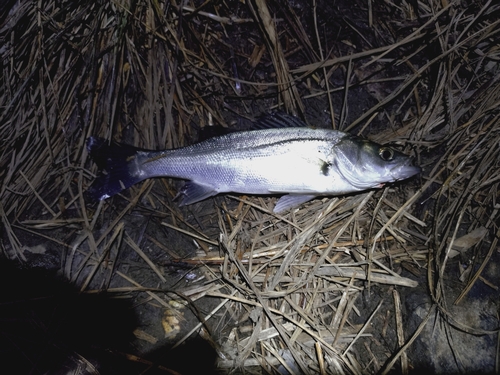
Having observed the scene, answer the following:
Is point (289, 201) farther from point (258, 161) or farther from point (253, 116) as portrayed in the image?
point (253, 116)

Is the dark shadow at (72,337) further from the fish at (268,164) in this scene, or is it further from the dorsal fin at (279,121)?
the dorsal fin at (279,121)

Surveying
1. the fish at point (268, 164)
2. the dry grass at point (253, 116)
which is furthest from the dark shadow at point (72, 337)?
the fish at point (268, 164)

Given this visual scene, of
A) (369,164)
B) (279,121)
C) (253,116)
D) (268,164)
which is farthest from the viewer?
(253,116)

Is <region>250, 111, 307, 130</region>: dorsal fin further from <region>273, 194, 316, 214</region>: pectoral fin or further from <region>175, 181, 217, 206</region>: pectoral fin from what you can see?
<region>175, 181, 217, 206</region>: pectoral fin

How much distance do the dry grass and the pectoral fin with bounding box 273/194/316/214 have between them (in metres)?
0.11

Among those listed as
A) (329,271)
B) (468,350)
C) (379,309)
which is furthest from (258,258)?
(468,350)

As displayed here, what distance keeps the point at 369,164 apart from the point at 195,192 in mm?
1680

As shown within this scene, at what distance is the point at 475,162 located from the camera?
316 centimetres

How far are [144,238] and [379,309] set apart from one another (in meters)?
2.38

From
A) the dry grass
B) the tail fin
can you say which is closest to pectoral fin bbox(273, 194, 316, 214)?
the dry grass

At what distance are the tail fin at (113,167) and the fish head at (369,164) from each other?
1.97m

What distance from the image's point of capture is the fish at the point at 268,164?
10.3ft

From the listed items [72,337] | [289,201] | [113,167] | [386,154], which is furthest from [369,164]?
[72,337]

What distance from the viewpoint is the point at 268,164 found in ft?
10.6
